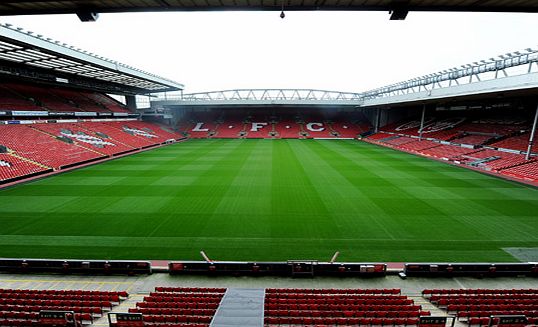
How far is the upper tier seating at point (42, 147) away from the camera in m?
24.3

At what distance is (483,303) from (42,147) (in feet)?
113

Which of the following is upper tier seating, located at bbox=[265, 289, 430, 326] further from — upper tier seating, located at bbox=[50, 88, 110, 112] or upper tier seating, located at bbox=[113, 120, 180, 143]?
upper tier seating, located at bbox=[50, 88, 110, 112]

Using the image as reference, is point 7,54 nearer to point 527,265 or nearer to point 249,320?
point 249,320

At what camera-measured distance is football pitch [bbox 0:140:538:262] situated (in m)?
10.8

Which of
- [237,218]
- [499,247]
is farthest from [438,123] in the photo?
[237,218]

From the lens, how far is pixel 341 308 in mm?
6906

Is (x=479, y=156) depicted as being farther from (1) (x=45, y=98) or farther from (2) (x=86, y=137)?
(1) (x=45, y=98)

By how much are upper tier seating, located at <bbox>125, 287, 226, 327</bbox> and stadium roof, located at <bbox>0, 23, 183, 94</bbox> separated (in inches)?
742

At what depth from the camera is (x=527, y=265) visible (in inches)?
360

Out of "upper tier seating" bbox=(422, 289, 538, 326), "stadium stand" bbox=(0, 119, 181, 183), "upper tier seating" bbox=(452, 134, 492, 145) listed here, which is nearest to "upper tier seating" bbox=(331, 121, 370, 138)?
"upper tier seating" bbox=(452, 134, 492, 145)

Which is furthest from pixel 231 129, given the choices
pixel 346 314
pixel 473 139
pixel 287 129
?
Result: pixel 346 314

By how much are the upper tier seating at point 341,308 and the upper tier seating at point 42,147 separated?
26088 mm

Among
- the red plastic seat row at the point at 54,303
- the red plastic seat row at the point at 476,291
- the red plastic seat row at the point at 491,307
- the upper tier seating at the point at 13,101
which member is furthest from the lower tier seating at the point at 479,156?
the upper tier seating at the point at 13,101

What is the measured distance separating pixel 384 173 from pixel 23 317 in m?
23.3
